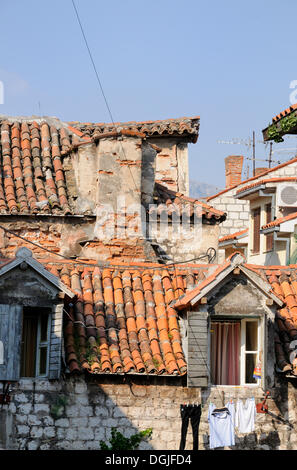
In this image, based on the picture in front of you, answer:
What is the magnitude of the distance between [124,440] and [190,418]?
4.43ft

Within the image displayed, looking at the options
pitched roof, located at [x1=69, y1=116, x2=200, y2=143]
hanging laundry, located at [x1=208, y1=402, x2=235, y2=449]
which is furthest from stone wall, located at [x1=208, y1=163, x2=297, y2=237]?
hanging laundry, located at [x1=208, y1=402, x2=235, y2=449]

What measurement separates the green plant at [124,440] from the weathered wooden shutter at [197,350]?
4.26ft

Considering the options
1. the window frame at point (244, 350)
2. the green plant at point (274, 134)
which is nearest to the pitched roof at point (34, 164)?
the green plant at point (274, 134)

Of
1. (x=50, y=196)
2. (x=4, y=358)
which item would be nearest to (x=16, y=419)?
(x=4, y=358)

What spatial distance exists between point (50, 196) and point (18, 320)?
20.6ft

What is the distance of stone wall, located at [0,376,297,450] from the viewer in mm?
17750

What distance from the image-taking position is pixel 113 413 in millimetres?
18031

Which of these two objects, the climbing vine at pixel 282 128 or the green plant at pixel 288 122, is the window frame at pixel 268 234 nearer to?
the climbing vine at pixel 282 128

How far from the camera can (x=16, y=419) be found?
17.8m

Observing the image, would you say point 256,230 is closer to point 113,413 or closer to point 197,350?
point 197,350

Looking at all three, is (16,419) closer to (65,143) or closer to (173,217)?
(173,217)

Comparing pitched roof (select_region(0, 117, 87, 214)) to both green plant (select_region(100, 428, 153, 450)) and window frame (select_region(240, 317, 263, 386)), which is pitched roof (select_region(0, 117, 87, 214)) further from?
green plant (select_region(100, 428, 153, 450))
